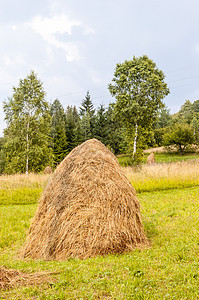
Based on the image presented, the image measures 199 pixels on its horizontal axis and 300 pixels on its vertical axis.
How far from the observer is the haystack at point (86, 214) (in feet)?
13.2

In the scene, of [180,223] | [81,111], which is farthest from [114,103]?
[81,111]

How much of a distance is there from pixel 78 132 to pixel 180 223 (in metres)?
38.9

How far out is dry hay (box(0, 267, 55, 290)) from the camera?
294cm

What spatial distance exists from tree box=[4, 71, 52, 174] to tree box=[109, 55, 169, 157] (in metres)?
9.08

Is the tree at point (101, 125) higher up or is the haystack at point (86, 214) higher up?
the tree at point (101, 125)

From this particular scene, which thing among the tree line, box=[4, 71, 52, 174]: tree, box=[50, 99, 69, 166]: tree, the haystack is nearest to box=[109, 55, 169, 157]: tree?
the tree line

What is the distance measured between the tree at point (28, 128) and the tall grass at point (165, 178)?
11303 mm

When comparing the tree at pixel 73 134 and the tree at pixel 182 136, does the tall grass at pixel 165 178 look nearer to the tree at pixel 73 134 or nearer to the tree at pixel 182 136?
the tree at pixel 182 136

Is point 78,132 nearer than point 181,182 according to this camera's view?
No

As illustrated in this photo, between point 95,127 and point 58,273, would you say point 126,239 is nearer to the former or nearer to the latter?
point 58,273

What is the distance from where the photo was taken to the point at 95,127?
1690 inches

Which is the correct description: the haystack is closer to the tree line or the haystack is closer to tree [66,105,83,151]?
the tree line

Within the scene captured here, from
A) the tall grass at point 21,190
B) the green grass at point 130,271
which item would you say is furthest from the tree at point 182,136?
the green grass at point 130,271

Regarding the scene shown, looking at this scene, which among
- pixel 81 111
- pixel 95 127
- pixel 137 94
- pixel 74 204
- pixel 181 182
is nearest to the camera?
pixel 74 204
